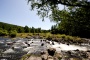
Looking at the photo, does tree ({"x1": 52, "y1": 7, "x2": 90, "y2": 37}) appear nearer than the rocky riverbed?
Yes

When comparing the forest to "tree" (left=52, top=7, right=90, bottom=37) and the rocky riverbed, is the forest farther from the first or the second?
the rocky riverbed

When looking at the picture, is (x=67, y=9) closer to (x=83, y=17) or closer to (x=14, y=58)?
(x=83, y=17)

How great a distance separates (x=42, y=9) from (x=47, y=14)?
2.25 feet

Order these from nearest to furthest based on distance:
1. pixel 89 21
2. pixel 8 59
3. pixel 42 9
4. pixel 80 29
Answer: pixel 89 21
pixel 80 29
pixel 42 9
pixel 8 59

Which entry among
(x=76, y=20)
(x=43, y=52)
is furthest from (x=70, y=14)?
(x=43, y=52)

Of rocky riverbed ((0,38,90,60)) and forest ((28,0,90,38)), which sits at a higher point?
forest ((28,0,90,38))

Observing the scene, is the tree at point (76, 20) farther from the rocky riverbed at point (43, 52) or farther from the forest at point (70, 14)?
the rocky riverbed at point (43, 52)

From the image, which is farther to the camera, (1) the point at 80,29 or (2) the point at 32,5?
(2) the point at 32,5

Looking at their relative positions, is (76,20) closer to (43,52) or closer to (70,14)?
(70,14)

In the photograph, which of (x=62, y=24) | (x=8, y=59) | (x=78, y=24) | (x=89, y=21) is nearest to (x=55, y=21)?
(x=62, y=24)

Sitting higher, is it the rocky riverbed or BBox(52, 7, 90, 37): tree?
BBox(52, 7, 90, 37): tree

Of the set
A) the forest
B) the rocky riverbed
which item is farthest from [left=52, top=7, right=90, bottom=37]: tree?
the rocky riverbed

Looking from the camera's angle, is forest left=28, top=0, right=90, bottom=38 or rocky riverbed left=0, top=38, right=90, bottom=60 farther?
rocky riverbed left=0, top=38, right=90, bottom=60

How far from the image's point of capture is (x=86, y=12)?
861 cm
